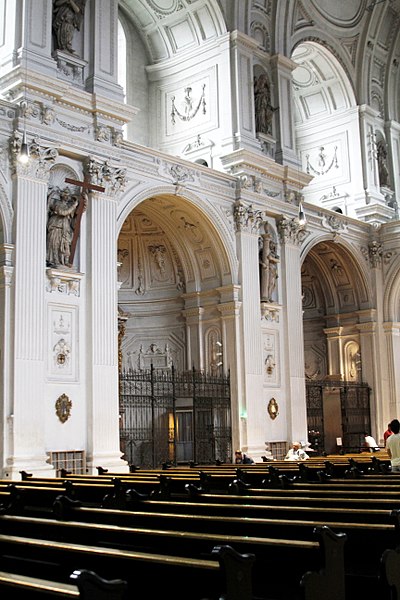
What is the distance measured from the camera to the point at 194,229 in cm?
2092

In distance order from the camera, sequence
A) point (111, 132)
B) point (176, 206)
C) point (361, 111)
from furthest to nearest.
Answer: point (361, 111) → point (176, 206) → point (111, 132)

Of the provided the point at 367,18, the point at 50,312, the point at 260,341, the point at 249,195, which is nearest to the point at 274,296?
the point at 260,341

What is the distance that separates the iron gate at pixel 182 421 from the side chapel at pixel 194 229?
0.06m

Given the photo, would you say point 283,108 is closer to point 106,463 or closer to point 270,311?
point 270,311

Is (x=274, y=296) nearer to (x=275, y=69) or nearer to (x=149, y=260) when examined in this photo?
(x=149, y=260)

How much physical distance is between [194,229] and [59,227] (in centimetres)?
551

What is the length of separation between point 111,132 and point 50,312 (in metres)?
4.58

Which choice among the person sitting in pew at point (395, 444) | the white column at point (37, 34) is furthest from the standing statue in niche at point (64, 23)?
the person sitting in pew at point (395, 444)

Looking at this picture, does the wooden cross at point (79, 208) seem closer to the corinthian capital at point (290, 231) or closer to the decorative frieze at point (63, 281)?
the decorative frieze at point (63, 281)

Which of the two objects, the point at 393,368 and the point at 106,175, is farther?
the point at 393,368

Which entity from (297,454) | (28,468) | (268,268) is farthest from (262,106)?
(28,468)

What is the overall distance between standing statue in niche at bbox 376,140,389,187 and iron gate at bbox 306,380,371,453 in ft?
24.5

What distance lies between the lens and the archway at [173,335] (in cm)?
1984

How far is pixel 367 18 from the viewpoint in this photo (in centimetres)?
2694
